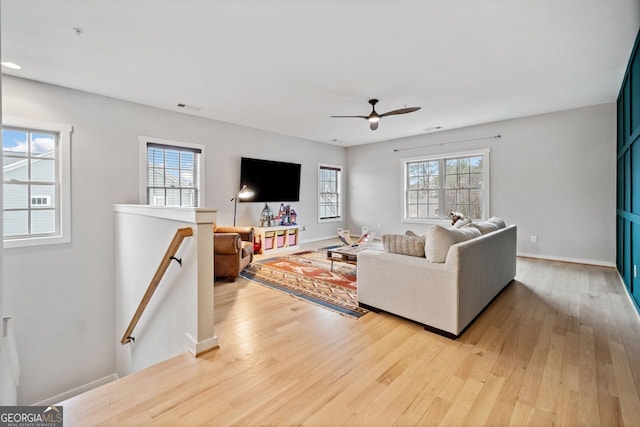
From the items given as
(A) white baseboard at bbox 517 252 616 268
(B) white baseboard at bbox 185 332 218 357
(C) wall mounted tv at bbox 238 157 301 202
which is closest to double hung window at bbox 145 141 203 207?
(C) wall mounted tv at bbox 238 157 301 202

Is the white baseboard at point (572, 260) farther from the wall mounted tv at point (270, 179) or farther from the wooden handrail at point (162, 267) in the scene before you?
the wooden handrail at point (162, 267)

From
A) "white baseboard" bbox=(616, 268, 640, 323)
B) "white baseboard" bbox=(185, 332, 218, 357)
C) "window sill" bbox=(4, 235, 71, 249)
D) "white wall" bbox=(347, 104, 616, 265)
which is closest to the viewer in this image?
"white baseboard" bbox=(185, 332, 218, 357)

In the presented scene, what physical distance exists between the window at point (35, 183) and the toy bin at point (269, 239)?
9.99 ft

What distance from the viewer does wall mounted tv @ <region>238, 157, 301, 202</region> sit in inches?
234

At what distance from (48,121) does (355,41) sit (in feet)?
12.8

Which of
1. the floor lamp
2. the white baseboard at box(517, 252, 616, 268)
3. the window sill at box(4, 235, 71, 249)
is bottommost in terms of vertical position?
the white baseboard at box(517, 252, 616, 268)

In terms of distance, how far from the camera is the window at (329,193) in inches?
305

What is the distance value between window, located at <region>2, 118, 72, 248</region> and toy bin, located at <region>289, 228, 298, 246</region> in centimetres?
371

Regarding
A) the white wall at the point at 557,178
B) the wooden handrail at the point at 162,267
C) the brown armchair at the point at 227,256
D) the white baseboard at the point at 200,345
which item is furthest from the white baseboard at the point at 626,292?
the brown armchair at the point at 227,256

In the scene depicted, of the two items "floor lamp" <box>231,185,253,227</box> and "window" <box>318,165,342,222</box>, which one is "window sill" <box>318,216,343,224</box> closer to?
"window" <box>318,165,342,222</box>

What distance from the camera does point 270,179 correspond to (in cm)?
636

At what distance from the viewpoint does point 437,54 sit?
3064mm

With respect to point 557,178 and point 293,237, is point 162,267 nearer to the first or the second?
point 293,237

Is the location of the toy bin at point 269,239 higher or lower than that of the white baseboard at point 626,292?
higher
